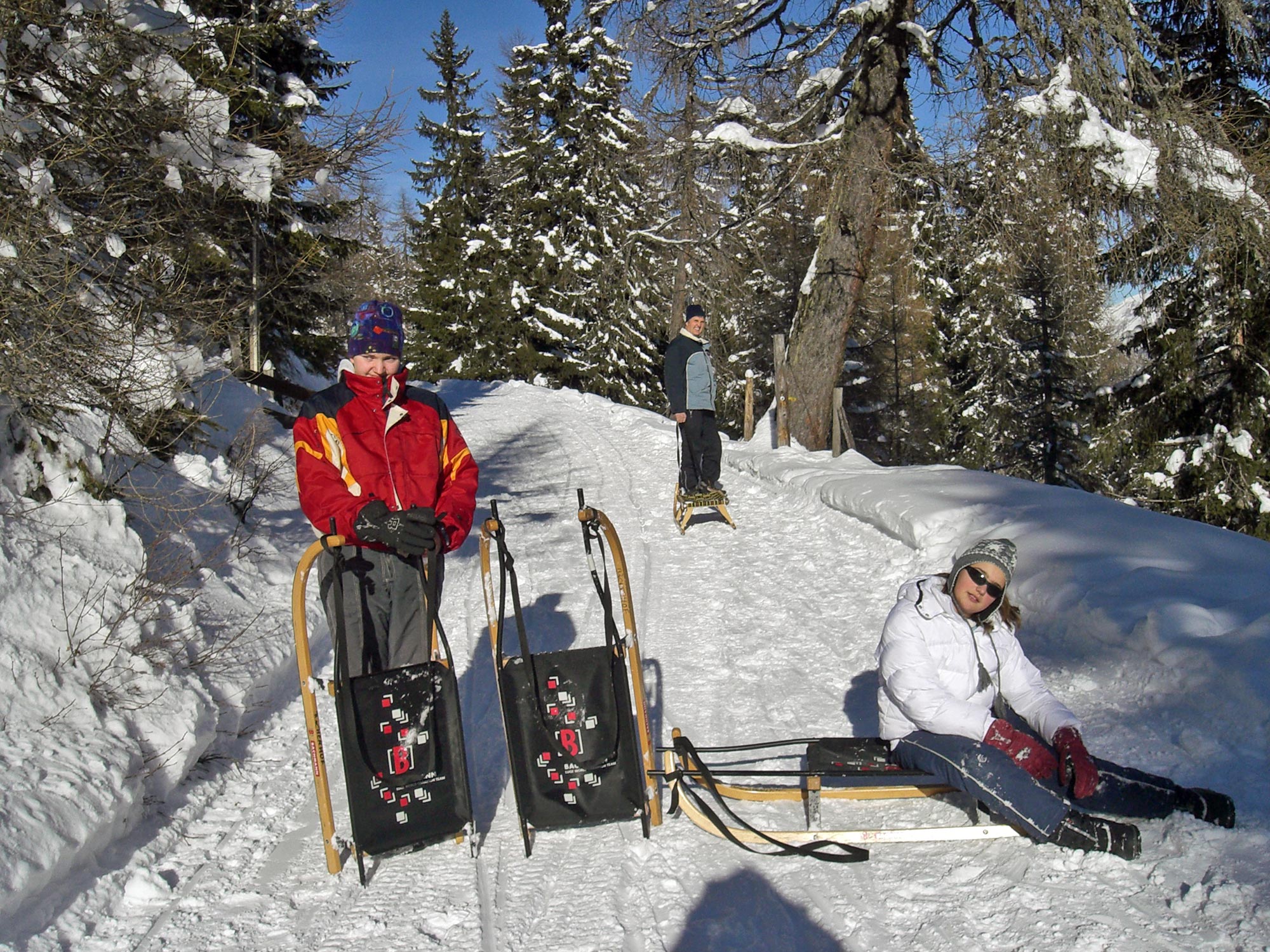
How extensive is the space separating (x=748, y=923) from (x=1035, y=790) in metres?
1.19

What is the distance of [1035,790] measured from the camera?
3.37 meters

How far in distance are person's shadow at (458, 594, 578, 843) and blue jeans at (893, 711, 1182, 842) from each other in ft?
6.04

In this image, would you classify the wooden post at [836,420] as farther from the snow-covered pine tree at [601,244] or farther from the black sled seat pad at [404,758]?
the snow-covered pine tree at [601,244]

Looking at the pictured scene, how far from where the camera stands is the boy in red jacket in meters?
3.70

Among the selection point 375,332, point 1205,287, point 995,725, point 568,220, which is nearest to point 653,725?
point 995,725

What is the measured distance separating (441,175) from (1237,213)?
113 ft

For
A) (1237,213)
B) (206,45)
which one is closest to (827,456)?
(1237,213)

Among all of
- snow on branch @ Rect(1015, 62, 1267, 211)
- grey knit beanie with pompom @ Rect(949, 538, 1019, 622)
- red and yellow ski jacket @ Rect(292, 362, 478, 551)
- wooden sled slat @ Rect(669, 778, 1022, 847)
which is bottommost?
wooden sled slat @ Rect(669, 778, 1022, 847)

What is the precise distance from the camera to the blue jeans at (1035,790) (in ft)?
11.0

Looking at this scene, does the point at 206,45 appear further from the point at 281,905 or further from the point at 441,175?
the point at 441,175

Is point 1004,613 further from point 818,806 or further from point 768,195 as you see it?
point 768,195

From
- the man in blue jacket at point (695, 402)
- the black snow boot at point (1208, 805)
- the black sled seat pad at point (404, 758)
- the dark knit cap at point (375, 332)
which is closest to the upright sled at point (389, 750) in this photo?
the black sled seat pad at point (404, 758)

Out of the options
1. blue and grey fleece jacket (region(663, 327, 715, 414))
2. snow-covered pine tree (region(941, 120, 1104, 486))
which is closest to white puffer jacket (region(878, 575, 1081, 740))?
blue and grey fleece jacket (region(663, 327, 715, 414))

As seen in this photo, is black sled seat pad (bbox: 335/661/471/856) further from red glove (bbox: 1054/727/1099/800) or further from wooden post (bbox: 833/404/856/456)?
wooden post (bbox: 833/404/856/456)
